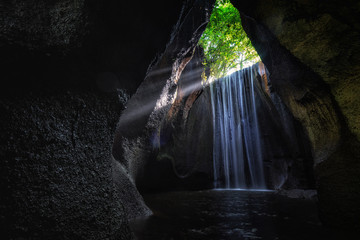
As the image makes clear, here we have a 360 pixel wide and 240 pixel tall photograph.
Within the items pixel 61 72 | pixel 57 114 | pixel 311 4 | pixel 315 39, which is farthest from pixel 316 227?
pixel 61 72

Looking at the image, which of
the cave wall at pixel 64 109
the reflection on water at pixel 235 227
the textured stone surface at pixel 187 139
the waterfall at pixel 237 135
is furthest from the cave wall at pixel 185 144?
the cave wall at pixel 64 109

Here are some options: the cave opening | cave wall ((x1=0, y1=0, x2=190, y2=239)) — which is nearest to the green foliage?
the cave opening

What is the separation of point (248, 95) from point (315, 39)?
31.0 ft

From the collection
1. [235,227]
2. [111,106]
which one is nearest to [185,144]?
[235,227]

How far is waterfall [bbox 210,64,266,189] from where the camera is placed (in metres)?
11.2

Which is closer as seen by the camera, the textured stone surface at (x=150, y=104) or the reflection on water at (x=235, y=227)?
the reflection on water at (x=235, y=227)

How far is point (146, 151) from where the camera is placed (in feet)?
19.9

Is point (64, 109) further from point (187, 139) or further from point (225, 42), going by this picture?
point (225, 42)

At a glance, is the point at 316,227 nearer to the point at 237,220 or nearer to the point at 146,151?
the point at 237,220

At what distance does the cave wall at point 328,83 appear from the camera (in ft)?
8.43

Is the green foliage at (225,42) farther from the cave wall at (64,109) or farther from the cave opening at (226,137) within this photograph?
the cave wall at (64,109)

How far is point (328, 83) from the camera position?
2.82 meters

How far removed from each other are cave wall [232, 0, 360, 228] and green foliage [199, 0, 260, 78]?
272 inches

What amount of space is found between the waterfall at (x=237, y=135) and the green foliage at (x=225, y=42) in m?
1.43
